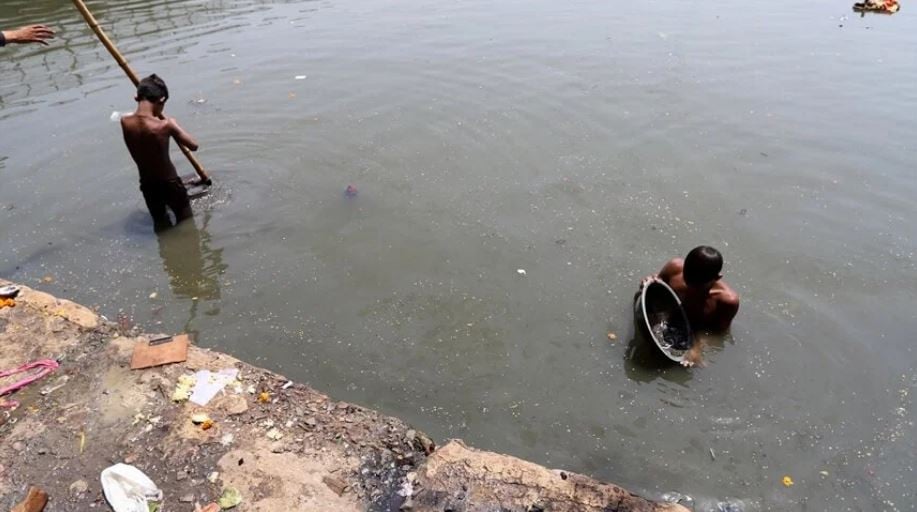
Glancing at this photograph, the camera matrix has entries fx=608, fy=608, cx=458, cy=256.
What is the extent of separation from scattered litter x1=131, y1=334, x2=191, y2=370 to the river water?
71 centimetres

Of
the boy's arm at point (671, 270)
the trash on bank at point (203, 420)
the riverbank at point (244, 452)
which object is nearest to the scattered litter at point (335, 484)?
the riverbank at point (244, 452)

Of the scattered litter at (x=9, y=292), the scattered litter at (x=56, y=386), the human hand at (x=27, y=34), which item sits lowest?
the scattered litter at (x=56, y=386)

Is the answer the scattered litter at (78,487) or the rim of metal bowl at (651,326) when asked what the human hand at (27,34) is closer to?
the scattered litter at (78,487)

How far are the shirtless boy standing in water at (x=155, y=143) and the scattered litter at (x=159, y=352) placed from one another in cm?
214

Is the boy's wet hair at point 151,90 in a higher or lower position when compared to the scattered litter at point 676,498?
higher

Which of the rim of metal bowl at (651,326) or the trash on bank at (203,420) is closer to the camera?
the trash on bank at (203,420)

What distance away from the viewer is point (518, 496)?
3.14m

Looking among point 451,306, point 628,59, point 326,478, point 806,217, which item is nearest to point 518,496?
point 326,478

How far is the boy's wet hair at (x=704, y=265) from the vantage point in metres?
4.34

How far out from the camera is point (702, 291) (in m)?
4.56

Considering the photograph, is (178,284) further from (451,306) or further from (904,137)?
(904,137)

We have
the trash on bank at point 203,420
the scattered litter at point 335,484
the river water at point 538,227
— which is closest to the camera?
the scattered litter at point 335,484

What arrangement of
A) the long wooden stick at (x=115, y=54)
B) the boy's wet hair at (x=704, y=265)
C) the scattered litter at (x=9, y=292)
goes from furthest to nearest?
the long wooden stick at (x=115, y=54)
the scattered litter at (x=9, y=292)
the boy's wet hair at (x=704, y=265)

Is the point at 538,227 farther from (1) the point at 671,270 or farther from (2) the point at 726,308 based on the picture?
(2) the point at 726,308
